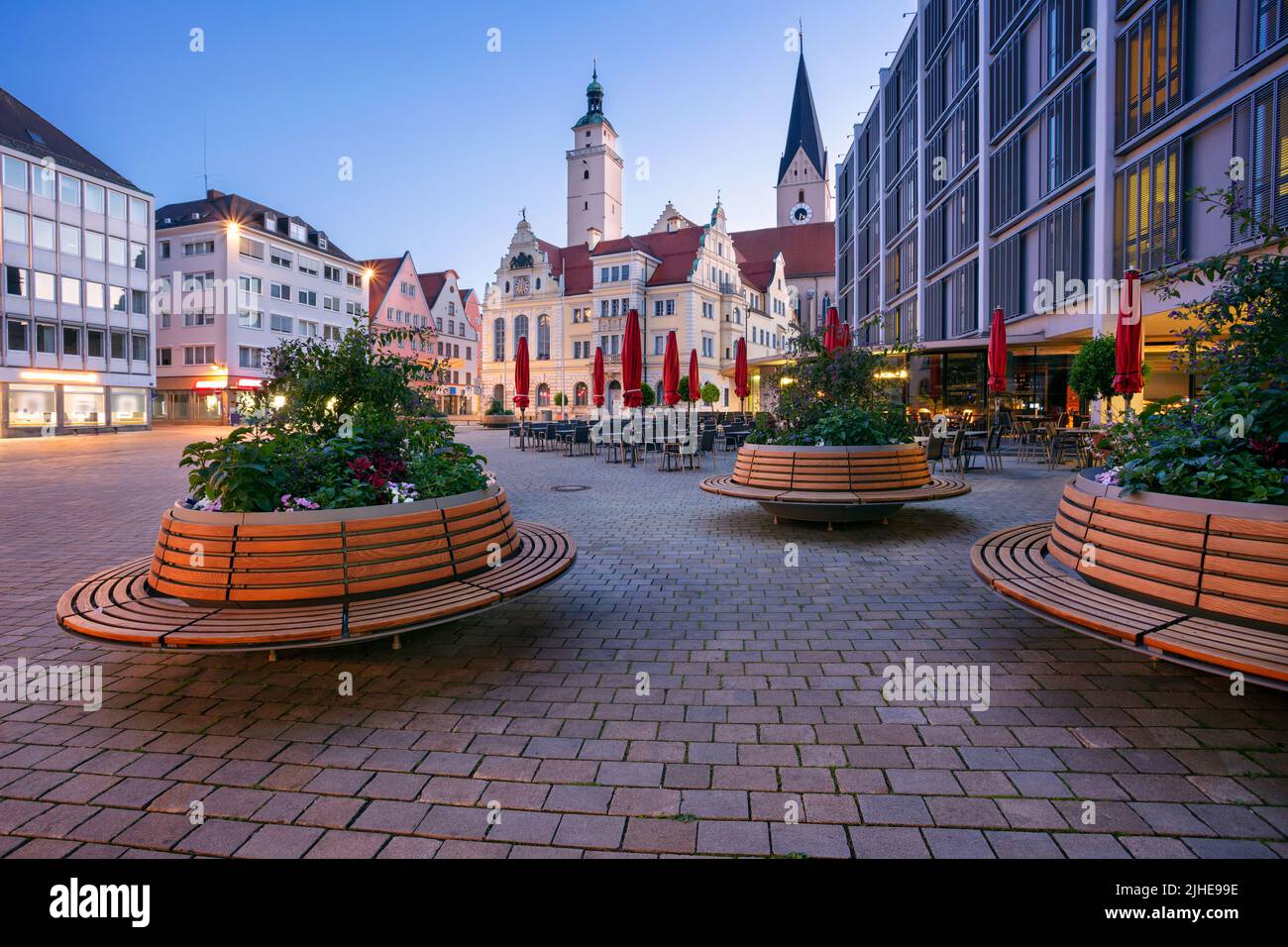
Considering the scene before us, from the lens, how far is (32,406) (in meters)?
35.0

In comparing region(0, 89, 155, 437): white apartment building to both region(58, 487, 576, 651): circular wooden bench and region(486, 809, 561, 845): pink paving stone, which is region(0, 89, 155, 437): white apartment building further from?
region(486, 809, 561, 845): pink paving stone

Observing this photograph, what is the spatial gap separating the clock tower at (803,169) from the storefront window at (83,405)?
76664 mm

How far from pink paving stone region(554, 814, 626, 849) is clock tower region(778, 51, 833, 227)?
320ft

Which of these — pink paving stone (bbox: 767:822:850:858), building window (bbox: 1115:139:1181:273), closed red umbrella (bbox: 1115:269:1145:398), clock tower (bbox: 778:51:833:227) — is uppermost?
clock tower (bbox: 778:51:833:227)

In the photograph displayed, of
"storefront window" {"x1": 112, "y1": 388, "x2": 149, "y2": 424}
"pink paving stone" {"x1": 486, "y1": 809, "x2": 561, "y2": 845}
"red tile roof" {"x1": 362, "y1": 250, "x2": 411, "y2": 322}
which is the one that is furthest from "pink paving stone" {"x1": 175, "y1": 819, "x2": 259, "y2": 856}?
"red tile roof" {"x1": 362, "y1": 250, "x2": 411, "y2": 322}

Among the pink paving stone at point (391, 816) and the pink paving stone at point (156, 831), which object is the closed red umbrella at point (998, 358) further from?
the pink paving stone at point (156, 831)

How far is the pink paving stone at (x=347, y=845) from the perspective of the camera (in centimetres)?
243

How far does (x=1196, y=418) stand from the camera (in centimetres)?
452

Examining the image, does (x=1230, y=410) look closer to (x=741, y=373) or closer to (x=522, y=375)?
(x=741, y=373)

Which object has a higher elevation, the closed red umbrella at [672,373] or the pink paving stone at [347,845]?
the closed red umbrella at [672,373]

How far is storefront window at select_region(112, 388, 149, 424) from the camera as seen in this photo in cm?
3947

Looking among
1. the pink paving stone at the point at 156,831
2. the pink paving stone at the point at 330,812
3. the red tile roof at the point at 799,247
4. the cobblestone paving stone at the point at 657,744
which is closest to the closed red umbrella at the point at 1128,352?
the cobblestone paving stone at the point at 657,744
